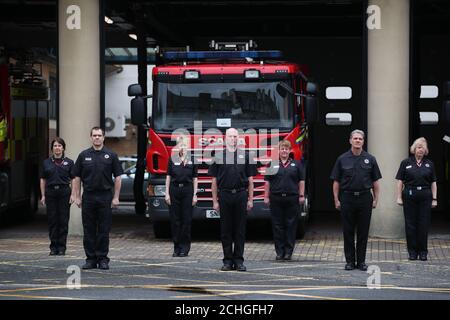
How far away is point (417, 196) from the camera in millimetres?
17797

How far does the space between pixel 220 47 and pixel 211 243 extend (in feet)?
12.2

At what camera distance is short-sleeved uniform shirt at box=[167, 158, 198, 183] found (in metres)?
18.2

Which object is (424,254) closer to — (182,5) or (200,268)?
(200,268)

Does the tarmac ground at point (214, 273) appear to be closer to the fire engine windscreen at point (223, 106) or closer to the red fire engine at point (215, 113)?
the red fire engine at point (215, 113)

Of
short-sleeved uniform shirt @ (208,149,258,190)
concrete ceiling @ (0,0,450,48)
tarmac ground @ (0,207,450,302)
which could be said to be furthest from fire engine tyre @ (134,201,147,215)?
short-sleeved uniform shirt @ (208,149,258,190)

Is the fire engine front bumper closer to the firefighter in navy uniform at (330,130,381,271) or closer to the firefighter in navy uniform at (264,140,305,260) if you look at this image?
the firefighter in navy uniform at (264,140,305,260)

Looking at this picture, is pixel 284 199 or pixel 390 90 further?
pixel 390 90

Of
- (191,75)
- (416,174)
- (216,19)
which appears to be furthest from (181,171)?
(216,19)

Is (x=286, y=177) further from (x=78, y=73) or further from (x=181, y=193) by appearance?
(x=78, y=73)

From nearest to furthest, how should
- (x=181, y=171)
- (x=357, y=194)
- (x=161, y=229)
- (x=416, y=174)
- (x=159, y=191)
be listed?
(x=357, y=194) < (x=416, y=174) < (x=181, y=171) < (x=159, y=191) < (x=161, y=229)

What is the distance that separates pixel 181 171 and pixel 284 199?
1.68m

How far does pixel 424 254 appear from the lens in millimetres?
17766

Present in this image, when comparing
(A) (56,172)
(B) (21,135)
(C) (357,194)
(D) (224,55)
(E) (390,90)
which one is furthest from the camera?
(B) (21,135)
